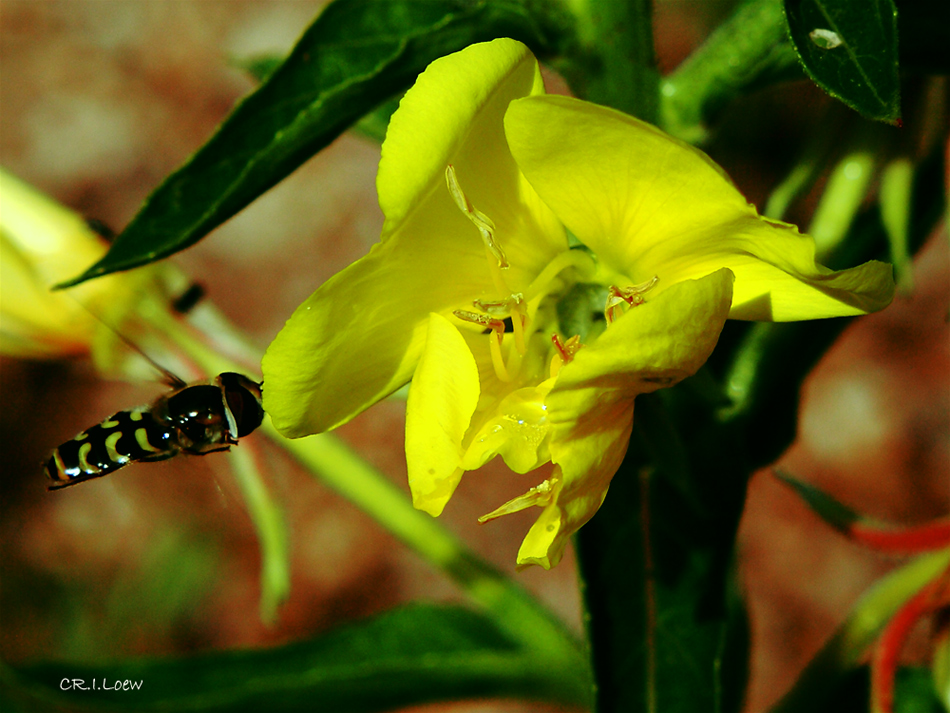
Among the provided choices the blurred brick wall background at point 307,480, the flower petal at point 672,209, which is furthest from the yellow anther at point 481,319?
the blurred brick wall background at point 307,480

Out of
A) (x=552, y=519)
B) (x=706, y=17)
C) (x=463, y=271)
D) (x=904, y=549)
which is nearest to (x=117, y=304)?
(x=463, y=271)

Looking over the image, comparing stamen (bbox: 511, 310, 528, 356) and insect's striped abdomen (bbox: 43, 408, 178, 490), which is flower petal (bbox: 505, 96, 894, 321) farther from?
insect's striped abdomen (bbox: 43, 408, 178, 490)

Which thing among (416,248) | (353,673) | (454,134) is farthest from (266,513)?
(454,134)

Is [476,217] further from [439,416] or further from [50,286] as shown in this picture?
[50,286]

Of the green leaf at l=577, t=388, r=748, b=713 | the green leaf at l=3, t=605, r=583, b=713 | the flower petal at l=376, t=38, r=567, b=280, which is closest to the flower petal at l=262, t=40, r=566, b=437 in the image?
the flower petal at l=376, t=38, r=567, b=280

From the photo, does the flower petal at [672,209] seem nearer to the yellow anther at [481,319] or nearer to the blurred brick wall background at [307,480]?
the yellow anther at [481,319]

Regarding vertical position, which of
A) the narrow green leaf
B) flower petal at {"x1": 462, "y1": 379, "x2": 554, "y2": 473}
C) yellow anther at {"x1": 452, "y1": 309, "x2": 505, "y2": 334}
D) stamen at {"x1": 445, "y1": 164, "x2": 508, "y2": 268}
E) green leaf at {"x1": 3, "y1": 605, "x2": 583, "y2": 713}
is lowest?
green leaf at {"x1": 3, "y1": 605, "x2": 583, "y2": 713}

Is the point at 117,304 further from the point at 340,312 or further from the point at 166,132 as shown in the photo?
the point at 166,132
